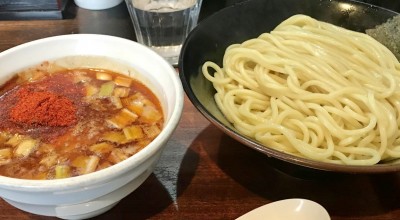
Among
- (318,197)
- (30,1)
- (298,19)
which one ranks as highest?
(298,19)

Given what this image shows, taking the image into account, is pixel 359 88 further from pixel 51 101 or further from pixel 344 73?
pixel 51 101

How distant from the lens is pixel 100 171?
84 cm

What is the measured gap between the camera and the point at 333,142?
3.80 feet

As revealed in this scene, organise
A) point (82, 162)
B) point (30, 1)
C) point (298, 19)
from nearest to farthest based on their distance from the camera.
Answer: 1. point (82, 162)
2. point (298, 19)
3. point (30, 1)

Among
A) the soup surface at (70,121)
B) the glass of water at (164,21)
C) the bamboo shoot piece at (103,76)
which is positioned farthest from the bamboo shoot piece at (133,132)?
the glass of water at (164,21)

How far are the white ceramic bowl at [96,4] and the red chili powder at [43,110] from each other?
3.65 feet

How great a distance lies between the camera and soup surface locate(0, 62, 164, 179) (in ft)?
3.20

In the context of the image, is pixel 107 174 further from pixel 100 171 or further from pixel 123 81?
pixel 123 81

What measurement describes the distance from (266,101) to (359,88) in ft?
0.88

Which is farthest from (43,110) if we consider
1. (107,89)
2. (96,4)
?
(96,4)

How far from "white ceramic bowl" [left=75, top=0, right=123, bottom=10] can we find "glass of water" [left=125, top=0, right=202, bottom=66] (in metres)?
0.46

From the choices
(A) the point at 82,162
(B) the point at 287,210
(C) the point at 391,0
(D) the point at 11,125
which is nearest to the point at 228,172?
(B) the point at 287,210

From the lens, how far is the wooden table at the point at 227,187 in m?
1.08

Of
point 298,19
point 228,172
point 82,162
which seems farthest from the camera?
point 298,19
